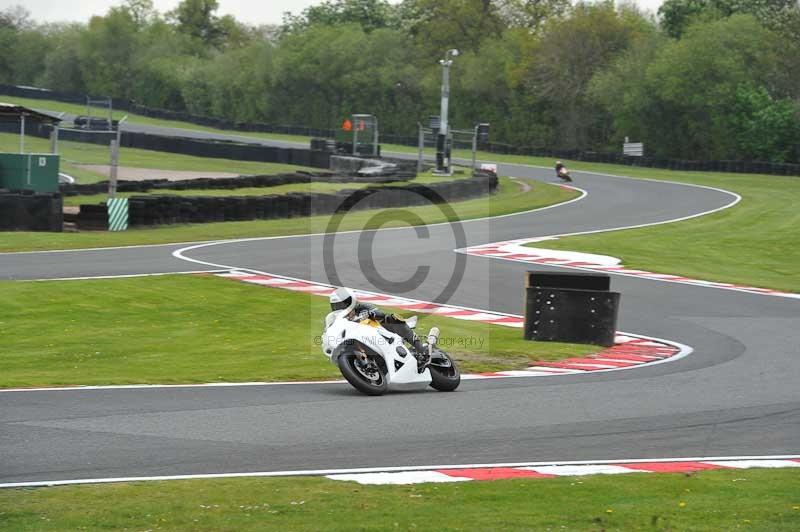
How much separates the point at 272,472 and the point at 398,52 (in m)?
89.2

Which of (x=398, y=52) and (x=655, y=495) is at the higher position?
(x=398, y=52)

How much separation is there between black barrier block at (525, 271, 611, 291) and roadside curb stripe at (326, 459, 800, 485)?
280 inches

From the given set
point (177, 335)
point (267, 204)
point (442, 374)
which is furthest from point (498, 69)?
point (442, 374)

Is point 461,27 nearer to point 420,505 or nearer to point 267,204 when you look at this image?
point 267,204

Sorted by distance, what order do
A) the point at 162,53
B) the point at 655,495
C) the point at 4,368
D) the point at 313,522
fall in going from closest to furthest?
the point at 313,522 < the point at 655,495 < the point at 4,368 < the point at 162,53

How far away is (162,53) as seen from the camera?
377 feet

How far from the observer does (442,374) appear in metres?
12.4

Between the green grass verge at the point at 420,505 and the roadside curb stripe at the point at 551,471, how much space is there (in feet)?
0.64

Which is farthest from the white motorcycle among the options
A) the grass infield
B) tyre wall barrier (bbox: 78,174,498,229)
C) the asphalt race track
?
the grass infield

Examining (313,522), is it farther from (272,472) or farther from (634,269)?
(634,269)

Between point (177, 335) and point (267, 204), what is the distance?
16.7 meters

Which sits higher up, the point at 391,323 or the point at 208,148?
the point at 208,148

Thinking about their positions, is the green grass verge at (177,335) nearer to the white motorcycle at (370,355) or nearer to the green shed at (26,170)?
the white motorcycle at (370,355)

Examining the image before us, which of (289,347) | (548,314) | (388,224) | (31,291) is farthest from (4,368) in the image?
(388,224)
